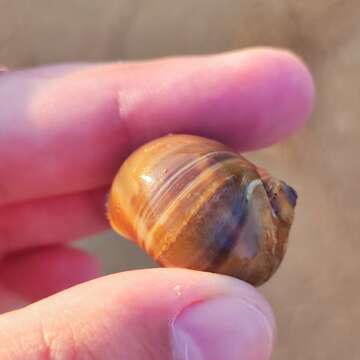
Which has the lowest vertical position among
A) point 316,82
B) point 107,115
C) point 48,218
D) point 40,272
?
point 40,272

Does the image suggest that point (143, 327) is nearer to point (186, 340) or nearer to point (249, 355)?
point (186, 340)

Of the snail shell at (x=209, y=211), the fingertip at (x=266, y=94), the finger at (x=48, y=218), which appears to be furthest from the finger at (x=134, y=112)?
the snail shell at (x=209, y=211)

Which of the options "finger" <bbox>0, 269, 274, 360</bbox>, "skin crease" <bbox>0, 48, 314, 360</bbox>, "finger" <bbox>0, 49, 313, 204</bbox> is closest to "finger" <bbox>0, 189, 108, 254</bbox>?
"skin crease" <bbox>0, 48, 314, 360</bbox>

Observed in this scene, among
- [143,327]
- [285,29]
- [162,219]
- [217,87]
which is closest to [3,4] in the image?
[285,29]

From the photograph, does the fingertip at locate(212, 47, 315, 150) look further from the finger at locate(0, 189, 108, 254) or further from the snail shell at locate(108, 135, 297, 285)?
the finger at locate(0, 189, 108, 254)

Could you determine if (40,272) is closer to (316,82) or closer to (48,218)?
(48,218)

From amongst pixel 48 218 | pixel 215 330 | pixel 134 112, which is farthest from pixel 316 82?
pixel 215 330
